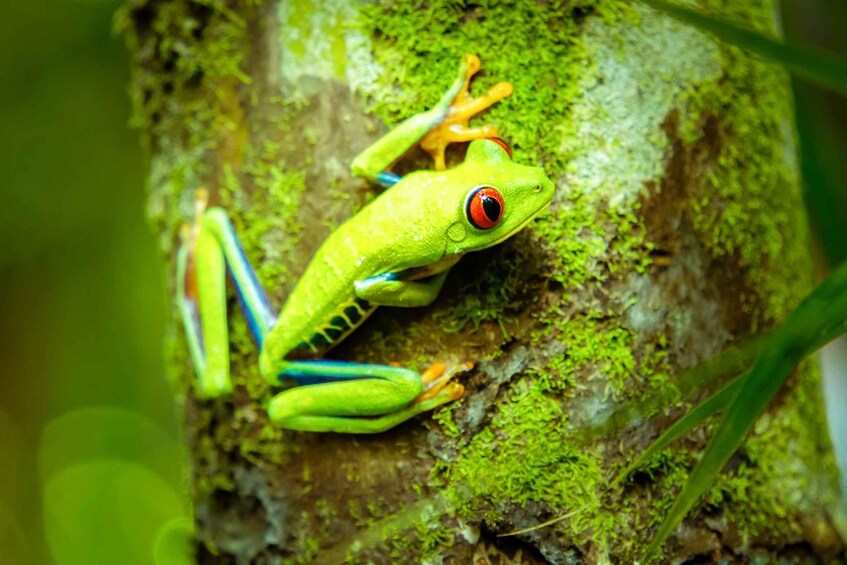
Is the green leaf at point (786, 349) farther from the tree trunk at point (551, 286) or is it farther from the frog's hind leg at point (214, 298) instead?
the frog's hind leg at point (214, 298)

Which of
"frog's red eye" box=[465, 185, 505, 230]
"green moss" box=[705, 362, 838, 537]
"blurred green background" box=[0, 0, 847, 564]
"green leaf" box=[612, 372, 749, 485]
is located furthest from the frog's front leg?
"blurred green background" box=[0, 0, 847, 564]

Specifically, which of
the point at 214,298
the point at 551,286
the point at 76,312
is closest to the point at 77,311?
the point at 76,312

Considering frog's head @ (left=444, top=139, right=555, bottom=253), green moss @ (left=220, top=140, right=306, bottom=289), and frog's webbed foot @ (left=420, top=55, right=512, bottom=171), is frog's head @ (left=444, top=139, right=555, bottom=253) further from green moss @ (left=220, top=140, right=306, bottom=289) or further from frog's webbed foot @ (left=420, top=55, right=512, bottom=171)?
green moss @ (left=220, top=140, right=306, bottom=289)

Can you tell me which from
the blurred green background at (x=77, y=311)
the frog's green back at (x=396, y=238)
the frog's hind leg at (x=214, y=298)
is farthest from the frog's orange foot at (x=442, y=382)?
the blurred green background at (x=77, y=311)

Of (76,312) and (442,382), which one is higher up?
(442,382)

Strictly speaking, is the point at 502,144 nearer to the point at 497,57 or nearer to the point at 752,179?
the point at 497,57

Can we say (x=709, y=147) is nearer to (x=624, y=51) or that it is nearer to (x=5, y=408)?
(x=624, y=51)
